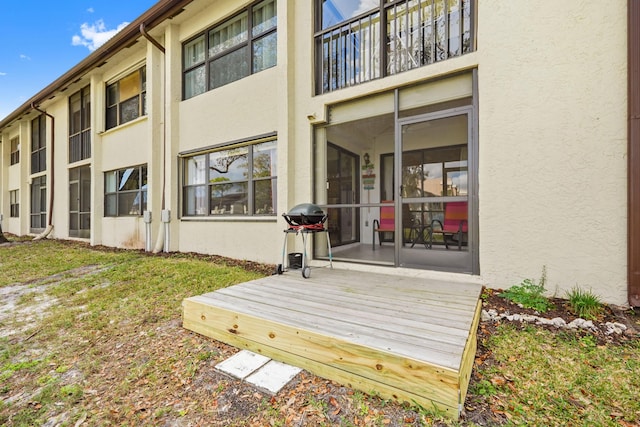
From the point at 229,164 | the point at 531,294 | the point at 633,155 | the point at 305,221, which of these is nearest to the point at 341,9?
the point at 229,164

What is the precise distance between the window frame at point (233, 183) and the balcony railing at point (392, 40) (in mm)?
1812

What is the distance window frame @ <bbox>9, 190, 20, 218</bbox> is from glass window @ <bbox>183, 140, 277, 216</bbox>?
13.7m

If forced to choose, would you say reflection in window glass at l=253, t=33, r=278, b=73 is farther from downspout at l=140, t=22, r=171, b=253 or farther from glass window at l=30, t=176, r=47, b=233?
glass window at l=30, t=176, r=47, b=233

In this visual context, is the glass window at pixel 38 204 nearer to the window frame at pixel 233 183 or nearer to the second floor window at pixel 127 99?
the second floor window at pixel 127 99

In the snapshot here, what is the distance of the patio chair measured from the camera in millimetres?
4662

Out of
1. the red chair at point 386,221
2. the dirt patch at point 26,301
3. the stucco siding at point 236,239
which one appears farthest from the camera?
the red chair at point 386,221

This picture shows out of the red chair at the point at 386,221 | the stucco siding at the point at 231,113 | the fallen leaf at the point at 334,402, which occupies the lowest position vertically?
the fallen leaf at the point at 334,402

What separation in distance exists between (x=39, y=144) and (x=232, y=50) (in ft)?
39.9

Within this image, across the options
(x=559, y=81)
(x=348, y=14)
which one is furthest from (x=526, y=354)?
(x=348, y=14)

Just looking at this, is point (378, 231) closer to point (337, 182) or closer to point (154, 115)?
point (337, 182)

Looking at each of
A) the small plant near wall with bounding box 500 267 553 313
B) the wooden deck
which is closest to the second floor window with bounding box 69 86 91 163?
the wooden deck

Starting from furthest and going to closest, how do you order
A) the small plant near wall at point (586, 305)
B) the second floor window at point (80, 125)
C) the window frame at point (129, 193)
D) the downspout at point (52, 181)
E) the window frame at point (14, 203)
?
1. the window frame at point (14, 203)
2. the downspout at point (52, 181)
3. the second floor window at point (80, 125)
4. the window frame at point (129, 193)
5. the small plant near wall at point (586, 305)

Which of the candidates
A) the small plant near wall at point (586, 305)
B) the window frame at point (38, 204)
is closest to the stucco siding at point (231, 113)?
the small plant near wall at point (586, 305)

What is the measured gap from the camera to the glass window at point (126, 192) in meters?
8.04
